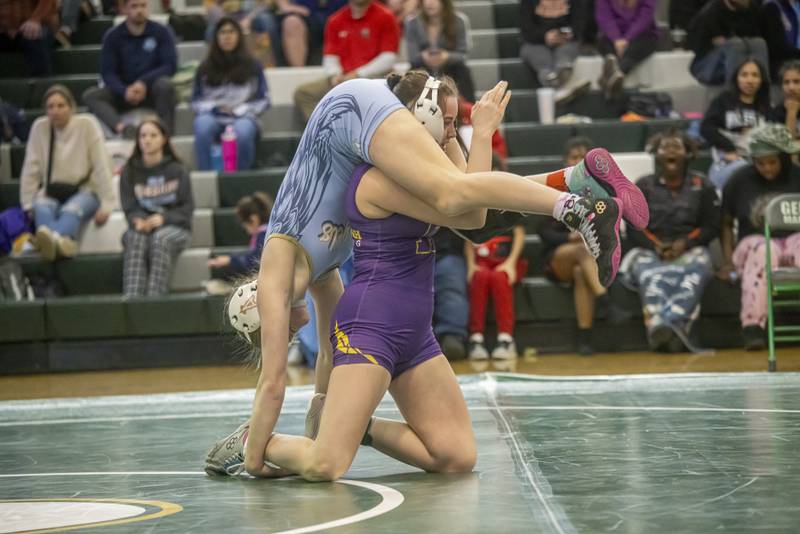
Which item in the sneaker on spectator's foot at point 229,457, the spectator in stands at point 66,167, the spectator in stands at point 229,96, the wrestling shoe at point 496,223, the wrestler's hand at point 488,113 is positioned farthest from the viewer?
the spectator in stands at point 229,96

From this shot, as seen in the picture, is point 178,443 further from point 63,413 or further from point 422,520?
point 422,520

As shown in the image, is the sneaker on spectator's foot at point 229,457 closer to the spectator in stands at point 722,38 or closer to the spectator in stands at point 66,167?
the spectator in stands at point 66,167

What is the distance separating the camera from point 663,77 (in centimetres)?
877

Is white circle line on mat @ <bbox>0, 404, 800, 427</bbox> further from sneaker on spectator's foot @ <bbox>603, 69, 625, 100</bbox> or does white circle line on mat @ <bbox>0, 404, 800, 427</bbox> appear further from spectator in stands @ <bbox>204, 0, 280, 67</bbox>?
spectator in stands @ <bbox>204, 0, 280, 67</bbox>

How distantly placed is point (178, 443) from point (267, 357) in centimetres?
103

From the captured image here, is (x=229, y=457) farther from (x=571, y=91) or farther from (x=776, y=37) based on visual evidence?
(x=776, y=37)

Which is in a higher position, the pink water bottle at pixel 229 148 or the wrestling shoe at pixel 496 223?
the pink water bottle at pixel 229 148

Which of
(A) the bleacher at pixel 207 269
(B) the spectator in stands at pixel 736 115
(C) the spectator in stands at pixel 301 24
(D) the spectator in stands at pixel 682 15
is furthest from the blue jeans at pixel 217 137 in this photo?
(D) the spectator in stands at pixel 682 15

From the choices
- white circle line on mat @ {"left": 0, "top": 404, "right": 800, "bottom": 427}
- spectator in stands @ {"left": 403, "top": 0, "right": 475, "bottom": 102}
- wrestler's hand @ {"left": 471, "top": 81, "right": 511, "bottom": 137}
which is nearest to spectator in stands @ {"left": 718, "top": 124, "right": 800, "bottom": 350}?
spectator in stands @ {"left": 403, "top": 0, "right": 475, "bottom": 102}

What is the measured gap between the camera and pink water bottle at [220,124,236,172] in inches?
324

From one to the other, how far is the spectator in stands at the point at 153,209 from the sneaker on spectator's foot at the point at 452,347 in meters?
1.75

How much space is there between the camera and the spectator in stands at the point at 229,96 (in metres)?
8.22

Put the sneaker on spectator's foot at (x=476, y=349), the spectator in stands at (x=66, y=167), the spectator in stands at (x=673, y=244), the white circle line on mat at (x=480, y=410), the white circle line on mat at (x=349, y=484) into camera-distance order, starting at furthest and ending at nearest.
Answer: the spectator in stands at (x=66, y=167) < the sneaker on spectator's foot at (x=476, y=349) < the spectator in stands at (x=673, y=244) < the white circle line on mat at (x=480, y=410) < the white circle line on mat at (x=349, y=484)

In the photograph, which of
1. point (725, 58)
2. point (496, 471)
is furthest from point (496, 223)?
point (725, 58)
